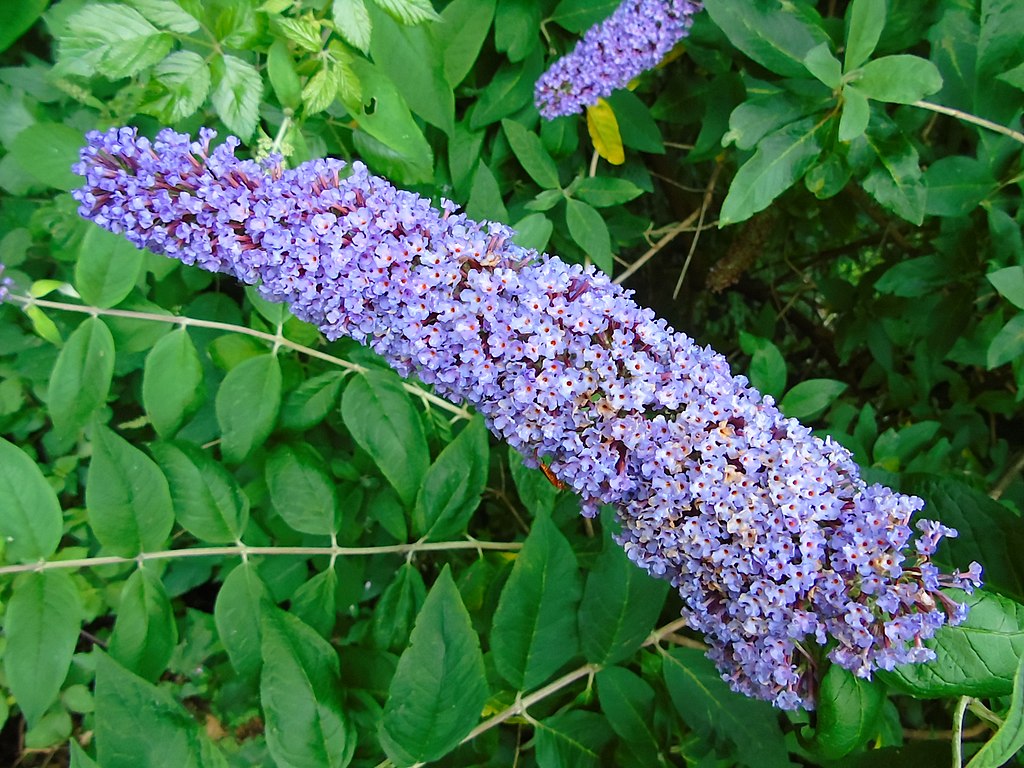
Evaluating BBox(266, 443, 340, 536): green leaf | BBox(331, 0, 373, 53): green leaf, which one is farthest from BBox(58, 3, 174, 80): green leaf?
BBox(266, 443, 340, 536): green leaf

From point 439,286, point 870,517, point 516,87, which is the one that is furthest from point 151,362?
point 870,517

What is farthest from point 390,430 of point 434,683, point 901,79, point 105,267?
point 901,79

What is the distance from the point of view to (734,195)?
58.6 inches

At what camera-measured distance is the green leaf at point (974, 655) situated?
1047 mm

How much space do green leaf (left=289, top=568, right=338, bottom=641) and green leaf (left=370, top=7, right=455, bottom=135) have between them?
1035 millimetres

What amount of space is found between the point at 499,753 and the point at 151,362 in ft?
3.86

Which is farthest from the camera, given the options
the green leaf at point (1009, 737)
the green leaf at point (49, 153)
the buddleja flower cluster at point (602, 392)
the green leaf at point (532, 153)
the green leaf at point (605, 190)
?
the green leaf at point (605, 190)

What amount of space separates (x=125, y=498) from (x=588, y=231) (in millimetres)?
1197

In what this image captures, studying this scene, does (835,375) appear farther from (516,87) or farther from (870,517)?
(870,517)

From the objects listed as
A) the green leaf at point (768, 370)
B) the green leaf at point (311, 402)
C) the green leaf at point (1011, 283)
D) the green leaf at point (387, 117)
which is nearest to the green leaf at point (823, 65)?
the green leaf at point (1011, 283)

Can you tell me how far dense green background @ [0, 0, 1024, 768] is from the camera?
47.9 inches

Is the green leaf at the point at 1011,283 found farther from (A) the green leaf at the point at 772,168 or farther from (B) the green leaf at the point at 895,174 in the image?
(A) the green leaf at the point at 772,168

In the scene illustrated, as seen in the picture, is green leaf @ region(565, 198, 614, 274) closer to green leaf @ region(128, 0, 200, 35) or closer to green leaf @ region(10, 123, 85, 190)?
green leaf @ region(128, 0, 200, 35)

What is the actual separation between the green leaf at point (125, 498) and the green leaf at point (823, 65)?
4.91 feet
